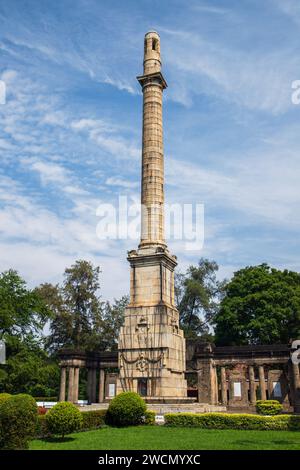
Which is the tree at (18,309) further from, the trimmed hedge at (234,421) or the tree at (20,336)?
the trimmed hedge at (234,421)

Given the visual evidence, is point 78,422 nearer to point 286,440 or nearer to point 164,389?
point 286,440

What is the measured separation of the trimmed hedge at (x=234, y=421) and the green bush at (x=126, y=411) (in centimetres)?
140

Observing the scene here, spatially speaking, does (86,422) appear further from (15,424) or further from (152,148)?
(152,148)

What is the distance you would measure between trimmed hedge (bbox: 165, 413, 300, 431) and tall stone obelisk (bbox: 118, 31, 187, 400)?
4.21 metres

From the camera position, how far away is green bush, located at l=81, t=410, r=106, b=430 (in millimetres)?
18334

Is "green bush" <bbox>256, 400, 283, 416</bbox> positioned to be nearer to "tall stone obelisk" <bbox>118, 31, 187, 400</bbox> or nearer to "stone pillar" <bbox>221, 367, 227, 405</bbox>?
A: "tall stone obelisk" <bbox>118, 31, 187, 400</bbox>

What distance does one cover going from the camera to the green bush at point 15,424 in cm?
1282

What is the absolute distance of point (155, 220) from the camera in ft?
94.4

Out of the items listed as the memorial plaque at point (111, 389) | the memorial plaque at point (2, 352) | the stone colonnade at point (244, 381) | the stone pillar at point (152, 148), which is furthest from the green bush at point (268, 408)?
the memorial plaque at point (2, 352)

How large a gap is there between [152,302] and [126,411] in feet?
27.0

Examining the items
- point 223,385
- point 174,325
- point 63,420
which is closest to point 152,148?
point 174,325

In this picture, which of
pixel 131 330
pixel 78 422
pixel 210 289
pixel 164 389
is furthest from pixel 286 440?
pixel 210 289

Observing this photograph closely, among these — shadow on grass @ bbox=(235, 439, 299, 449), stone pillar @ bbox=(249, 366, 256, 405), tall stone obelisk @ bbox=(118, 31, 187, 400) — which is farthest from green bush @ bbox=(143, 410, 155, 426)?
stone pillar @ bbox=(249, 366, 256, 405)
